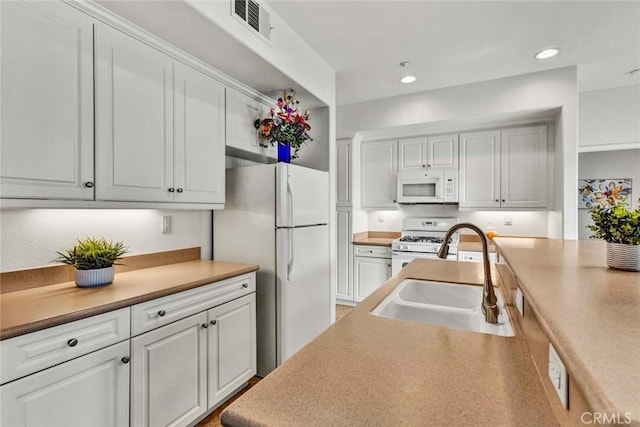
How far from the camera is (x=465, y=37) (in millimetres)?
2445

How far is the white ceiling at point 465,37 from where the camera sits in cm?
210

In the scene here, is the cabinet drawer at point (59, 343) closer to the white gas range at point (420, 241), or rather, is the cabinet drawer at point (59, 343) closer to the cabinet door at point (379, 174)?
the white gas range at point (420, 241)

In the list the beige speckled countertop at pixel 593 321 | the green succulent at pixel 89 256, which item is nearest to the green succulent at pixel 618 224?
the beige speckled countertop at pixel 593 321

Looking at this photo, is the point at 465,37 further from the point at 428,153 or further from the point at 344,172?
the point at 344,172

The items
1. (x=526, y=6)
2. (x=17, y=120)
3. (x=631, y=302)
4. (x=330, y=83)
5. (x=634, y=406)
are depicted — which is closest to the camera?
(x=634, y=406)

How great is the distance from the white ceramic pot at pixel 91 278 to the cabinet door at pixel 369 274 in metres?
2.98

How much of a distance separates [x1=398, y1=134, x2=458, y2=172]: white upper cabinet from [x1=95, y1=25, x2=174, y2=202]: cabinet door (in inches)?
118

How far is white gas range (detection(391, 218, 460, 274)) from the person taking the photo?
12.0ft

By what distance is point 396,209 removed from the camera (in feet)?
13.7

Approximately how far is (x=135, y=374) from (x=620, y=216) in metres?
2.02

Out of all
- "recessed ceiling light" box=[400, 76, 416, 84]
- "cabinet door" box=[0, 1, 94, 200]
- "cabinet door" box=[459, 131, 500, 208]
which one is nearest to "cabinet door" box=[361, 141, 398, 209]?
"cabinet door" box=[459, 131, 500, 208]

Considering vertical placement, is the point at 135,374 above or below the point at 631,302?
below

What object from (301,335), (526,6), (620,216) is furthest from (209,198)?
(526,6)

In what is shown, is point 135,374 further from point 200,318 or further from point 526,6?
point 526,6
